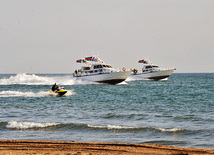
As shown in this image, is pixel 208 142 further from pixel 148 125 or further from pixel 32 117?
pixel 32 117

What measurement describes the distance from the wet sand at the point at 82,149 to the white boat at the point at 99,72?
40.2m

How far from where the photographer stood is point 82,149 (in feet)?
30.3

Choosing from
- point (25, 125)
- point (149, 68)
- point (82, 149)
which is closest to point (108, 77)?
point (149, 68)

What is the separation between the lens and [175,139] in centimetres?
1139

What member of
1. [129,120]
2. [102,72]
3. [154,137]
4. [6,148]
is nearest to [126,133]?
[154,137]

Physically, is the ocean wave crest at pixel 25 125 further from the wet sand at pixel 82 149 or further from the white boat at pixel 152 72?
the white boat at pixel 152 72

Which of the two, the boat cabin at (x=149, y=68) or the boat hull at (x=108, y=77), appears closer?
the boat hull at (x=108, y=77)

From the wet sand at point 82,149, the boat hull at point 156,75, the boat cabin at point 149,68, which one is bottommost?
the wet sand at point 82,149

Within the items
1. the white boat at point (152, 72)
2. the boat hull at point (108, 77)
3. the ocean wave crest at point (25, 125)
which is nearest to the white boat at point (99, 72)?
the boat hull at point (108, 77)

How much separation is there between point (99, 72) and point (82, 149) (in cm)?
4164

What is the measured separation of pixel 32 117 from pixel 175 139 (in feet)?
30.3

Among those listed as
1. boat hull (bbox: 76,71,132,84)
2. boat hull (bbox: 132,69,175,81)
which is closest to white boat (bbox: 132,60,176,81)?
boat hull (bbox: 132,69,175,81)

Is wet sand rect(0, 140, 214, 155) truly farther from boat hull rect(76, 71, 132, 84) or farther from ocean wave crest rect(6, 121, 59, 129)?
boat hull rect(76, 71, 132, 84)

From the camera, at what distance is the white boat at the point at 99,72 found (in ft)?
165
